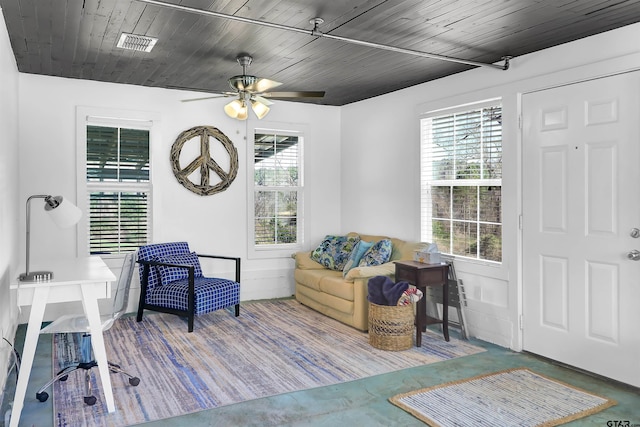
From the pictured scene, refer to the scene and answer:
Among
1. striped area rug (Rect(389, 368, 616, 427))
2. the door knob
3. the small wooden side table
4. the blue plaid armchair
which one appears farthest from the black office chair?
the door knob

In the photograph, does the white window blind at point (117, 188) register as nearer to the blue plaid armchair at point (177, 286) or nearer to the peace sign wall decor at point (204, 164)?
the peace sign wall decor at point (204, 164)

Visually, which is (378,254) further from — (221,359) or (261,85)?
(261,85)

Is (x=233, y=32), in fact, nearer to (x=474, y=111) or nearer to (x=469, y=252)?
(x=474, y=111)

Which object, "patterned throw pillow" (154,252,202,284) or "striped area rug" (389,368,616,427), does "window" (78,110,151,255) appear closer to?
"patterned throw pillow" (154,252,202,284)

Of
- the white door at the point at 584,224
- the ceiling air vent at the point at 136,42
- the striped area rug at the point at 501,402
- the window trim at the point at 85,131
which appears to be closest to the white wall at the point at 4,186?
the ceiling air vent at the point at 136,42

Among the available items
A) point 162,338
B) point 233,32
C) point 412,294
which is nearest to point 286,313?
point 162,338

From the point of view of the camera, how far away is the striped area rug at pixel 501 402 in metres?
2.91

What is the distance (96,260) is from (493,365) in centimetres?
310

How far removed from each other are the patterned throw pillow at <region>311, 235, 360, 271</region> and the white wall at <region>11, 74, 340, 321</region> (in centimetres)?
60

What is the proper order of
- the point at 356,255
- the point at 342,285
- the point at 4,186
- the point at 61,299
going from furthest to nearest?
1. the point at 356,255
2. the point at 342,285
3. the point at 4,186
4. the point at 61,299

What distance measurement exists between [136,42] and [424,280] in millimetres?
3030

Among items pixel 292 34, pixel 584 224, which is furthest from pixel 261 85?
pixel 584 224

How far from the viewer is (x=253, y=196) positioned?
20.2ft

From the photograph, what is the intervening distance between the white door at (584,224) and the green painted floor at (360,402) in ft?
0.74
